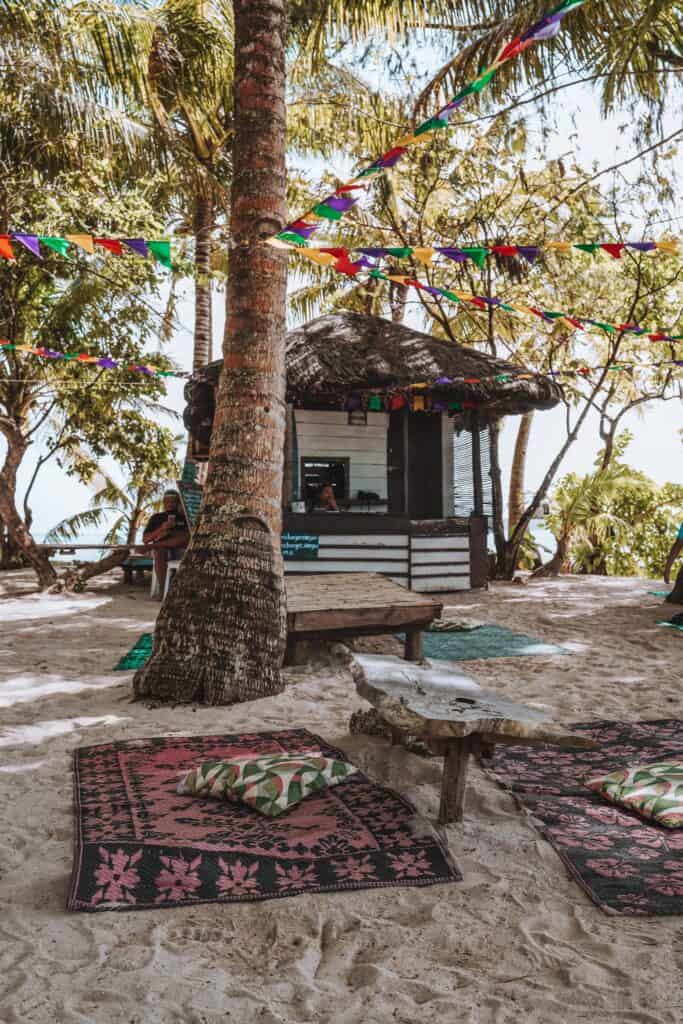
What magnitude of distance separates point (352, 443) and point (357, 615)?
6.93m

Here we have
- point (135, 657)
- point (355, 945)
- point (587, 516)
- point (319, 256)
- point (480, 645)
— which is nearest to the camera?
point (355, 945)

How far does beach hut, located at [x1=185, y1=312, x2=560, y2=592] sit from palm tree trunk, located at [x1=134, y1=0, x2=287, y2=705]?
16.1 feet

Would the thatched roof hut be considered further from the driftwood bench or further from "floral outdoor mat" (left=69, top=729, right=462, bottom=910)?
"floral outdoor mat" (left=69, top=729, right=462, bottom=910)

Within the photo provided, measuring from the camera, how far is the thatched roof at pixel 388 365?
34.3 ft

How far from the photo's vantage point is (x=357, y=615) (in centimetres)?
559

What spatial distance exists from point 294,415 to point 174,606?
23.8 feet

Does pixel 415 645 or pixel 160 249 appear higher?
pixel 160 249

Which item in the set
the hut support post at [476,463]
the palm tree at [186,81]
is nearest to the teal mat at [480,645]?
the hut support post at [476,463]

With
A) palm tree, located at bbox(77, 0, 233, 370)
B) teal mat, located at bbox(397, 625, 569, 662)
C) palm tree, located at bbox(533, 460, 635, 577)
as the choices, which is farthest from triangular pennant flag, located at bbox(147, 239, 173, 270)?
palm tree, located at bbox(533, 460, 635, 577)

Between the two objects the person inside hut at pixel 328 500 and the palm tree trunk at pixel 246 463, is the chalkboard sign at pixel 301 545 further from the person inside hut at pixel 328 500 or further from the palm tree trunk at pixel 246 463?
the palm tree trunk at pixel 246 463

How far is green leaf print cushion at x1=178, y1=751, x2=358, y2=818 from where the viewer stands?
→ 329 cm

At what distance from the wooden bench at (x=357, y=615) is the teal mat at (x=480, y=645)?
674 mm

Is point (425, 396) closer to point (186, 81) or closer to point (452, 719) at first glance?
point (186, 81)

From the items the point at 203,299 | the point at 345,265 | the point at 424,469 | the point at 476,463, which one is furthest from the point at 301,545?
the point at 345,265
